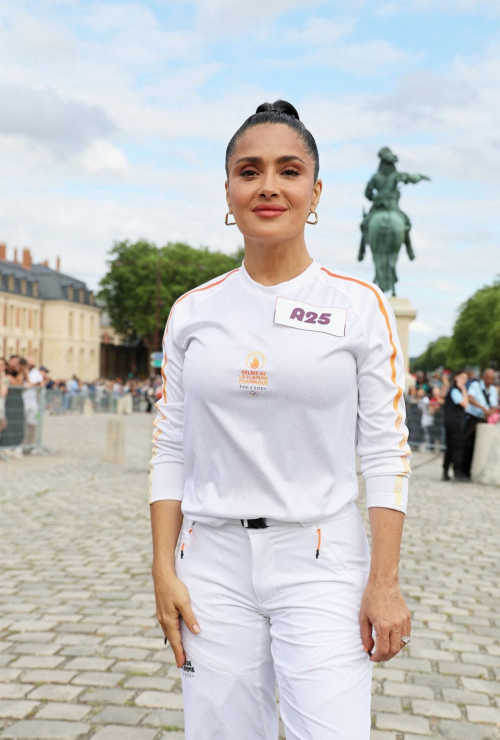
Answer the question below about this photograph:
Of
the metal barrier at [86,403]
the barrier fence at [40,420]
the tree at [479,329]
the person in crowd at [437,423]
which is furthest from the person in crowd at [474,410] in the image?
the tree at [479,329]

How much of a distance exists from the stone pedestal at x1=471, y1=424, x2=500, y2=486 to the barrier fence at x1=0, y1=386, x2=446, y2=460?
227 inches

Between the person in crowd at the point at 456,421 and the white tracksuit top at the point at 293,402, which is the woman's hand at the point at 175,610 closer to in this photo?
the white tracksuit top at the point at 293,402

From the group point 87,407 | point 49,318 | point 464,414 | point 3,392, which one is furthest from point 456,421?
point 49,318

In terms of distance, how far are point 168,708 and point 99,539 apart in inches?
192

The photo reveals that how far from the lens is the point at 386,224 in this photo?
24562 mm

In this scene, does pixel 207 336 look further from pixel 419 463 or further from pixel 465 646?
pixel 419 463

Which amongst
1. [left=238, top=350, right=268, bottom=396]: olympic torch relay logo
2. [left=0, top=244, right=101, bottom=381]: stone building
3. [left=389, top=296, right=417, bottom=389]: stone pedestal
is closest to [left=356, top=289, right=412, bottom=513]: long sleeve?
[left=238, top=350, right=268, bottom=396]: olympic torch relay logo

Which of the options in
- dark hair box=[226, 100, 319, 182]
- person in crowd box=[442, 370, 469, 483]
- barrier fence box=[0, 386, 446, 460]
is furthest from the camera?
barrier fence box=[0, 386, 446, 460]

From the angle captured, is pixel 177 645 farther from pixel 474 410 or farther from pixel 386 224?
pixel 386 224

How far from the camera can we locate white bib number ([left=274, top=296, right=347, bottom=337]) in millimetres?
2218

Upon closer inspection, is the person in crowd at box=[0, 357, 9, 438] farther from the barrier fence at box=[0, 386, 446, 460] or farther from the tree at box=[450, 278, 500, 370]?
the tree at box=[450, 278, 500, 370]

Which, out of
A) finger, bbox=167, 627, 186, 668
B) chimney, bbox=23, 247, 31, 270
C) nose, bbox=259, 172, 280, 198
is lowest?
finger, bbox=167, 627, 186, 668

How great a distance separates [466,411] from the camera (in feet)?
54.1

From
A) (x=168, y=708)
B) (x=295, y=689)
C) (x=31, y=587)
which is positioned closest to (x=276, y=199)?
(x=295, y=689)
